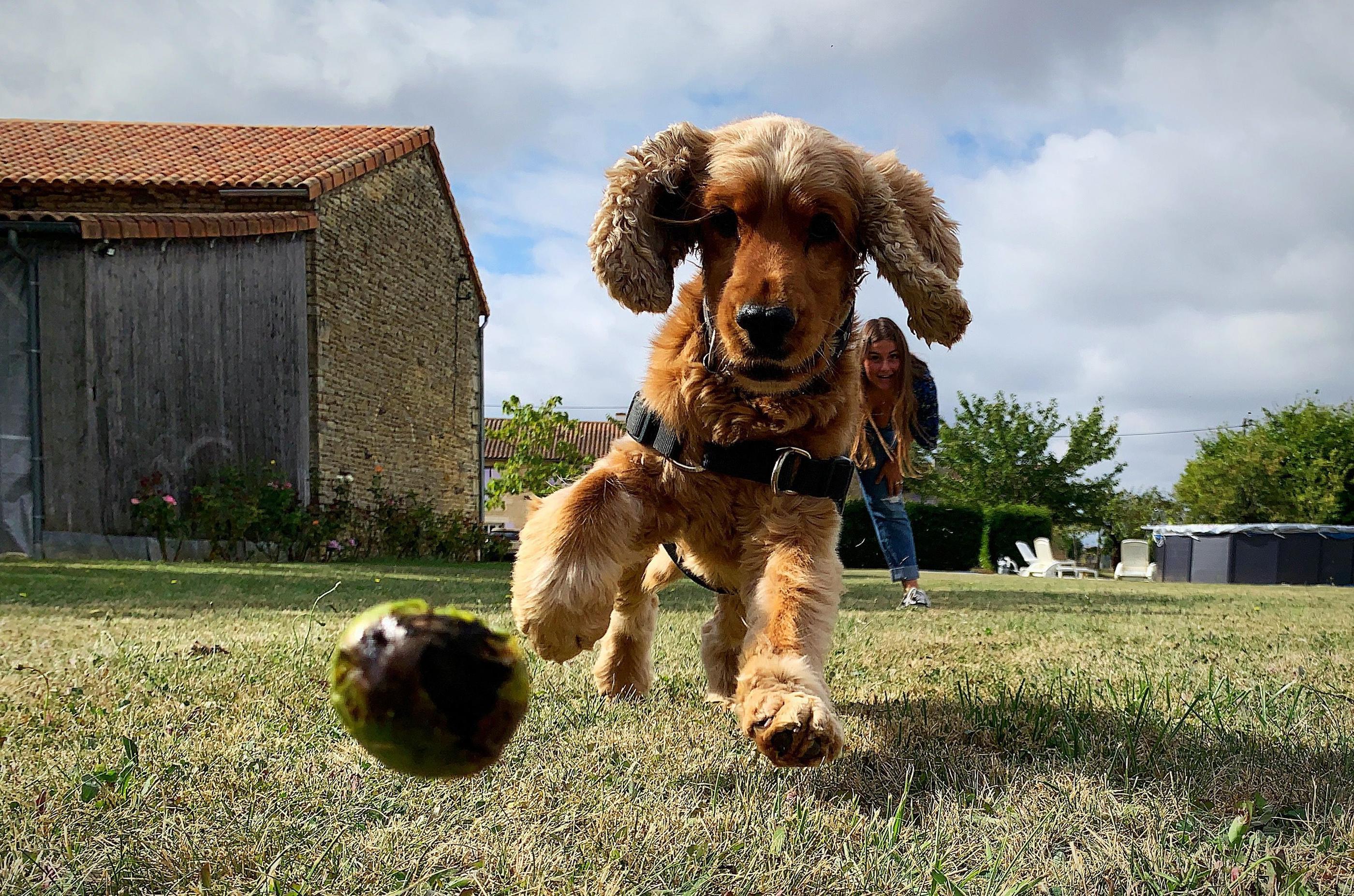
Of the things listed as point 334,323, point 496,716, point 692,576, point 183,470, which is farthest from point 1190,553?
point 496,716

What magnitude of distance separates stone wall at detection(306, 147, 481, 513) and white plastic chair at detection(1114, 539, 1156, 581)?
22163 mm

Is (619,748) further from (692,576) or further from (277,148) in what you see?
(277,148)

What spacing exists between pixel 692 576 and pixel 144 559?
12197 mm

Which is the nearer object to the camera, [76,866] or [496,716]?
[496,716]

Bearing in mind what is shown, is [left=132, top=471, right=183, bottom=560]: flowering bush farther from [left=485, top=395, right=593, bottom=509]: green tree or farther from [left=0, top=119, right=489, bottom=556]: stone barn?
[left=485, top=395, right=593, bottom=509]: green tree

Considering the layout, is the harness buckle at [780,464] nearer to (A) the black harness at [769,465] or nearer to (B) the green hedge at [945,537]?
(A) the black harness at [769,465]

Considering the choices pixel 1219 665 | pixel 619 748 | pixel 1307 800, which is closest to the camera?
pixel 1307 800

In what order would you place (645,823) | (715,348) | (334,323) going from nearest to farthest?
(645,823) → (715,348) → (334,323)

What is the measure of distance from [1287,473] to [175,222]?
4091 centimetres

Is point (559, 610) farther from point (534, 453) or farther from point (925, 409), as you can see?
point (534, 453)

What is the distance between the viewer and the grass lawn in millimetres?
1647

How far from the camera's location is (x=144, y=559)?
12961 millimetres

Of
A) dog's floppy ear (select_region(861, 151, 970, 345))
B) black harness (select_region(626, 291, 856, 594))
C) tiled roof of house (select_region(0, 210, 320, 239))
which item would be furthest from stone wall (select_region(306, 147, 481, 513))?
dog's floppy ear (select_region(861, 151, 970, 345))

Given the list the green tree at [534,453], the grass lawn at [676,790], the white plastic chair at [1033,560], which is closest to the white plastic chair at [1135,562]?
the white plastic chair at [1033,560]
